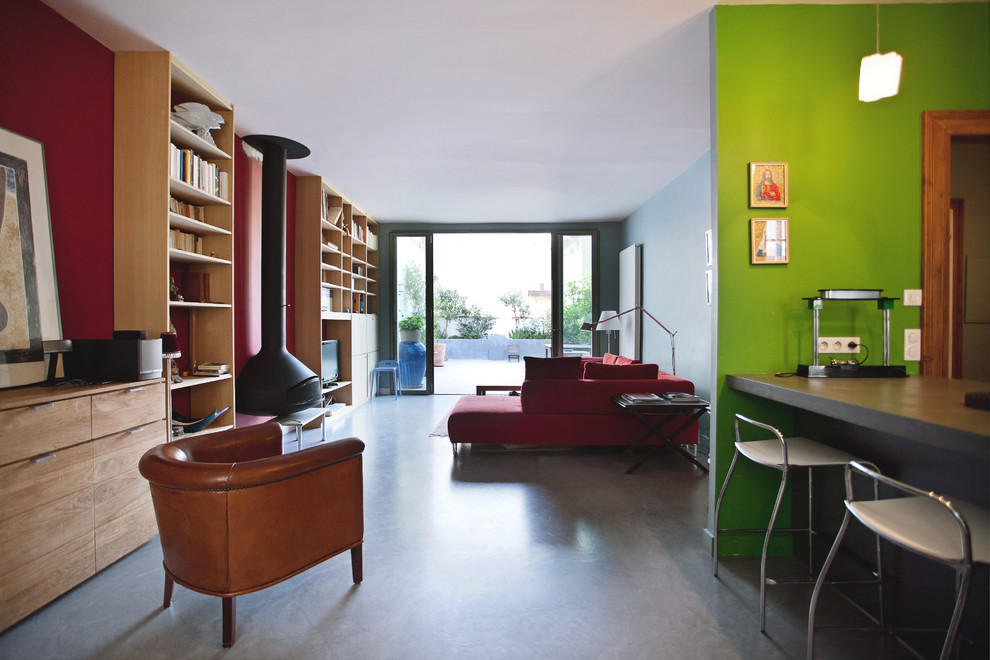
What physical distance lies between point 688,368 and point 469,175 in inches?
124

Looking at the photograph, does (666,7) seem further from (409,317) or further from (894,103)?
(409,317)

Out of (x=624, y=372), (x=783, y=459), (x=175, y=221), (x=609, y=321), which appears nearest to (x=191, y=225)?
(x=175, y=221)

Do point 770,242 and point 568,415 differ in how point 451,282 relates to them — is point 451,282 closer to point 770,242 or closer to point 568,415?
point 568,415

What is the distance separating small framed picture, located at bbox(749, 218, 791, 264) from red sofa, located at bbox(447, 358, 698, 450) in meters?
1.78

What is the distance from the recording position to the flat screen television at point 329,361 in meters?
5.21

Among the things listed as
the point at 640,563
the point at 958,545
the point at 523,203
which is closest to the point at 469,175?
the point at 523,203

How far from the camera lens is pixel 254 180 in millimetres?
4215

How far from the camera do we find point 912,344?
2268 millimetres

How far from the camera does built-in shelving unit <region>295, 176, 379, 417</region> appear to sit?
5.10m

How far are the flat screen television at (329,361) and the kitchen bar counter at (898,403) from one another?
4.26m

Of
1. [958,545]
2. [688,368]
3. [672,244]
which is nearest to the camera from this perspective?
[958,545]

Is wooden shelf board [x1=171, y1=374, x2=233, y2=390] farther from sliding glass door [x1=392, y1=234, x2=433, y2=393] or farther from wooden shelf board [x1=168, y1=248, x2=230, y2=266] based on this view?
sliding glass door [x1=392, y1=234, x2=433, y2=393]

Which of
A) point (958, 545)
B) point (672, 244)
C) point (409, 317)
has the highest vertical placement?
point (672, 244)

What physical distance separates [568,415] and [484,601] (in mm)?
2189
